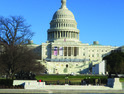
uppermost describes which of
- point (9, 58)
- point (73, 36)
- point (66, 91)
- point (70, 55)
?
point (73, 36)

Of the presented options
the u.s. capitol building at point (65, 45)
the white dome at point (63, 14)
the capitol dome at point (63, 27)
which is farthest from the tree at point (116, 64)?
the white dome at point (63, 14)

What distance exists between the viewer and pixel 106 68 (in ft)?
367

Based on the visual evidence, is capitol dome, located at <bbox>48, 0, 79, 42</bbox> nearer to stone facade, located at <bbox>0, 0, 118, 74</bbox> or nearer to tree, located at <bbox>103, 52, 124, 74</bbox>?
stone facade, located at <bbox>0, 0, 118, 74</bbox>

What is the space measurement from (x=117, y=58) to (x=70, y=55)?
36.7 meters

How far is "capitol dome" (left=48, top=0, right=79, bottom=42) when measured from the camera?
160 meters

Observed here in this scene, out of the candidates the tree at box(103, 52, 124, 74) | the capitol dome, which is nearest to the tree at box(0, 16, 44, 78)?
the tree at box(103, 52, 124, 74)

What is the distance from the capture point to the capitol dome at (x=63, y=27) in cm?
15988

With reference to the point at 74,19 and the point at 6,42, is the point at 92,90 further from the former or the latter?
the point at 74,19

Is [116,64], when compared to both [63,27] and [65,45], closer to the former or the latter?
[65,45]

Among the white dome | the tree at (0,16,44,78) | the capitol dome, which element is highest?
the white dome

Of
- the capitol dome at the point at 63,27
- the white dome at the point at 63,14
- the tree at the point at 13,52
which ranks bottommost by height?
the tree at the point at 13,52

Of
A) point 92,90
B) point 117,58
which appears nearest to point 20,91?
point 92,90

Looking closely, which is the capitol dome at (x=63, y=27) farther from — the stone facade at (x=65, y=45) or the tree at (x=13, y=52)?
the tree at (x=13, y=52)

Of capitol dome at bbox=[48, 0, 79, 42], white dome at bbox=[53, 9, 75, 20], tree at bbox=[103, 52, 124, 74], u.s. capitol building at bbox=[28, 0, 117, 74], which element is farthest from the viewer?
white dome at bbox=[53, 9, 75, 20]
